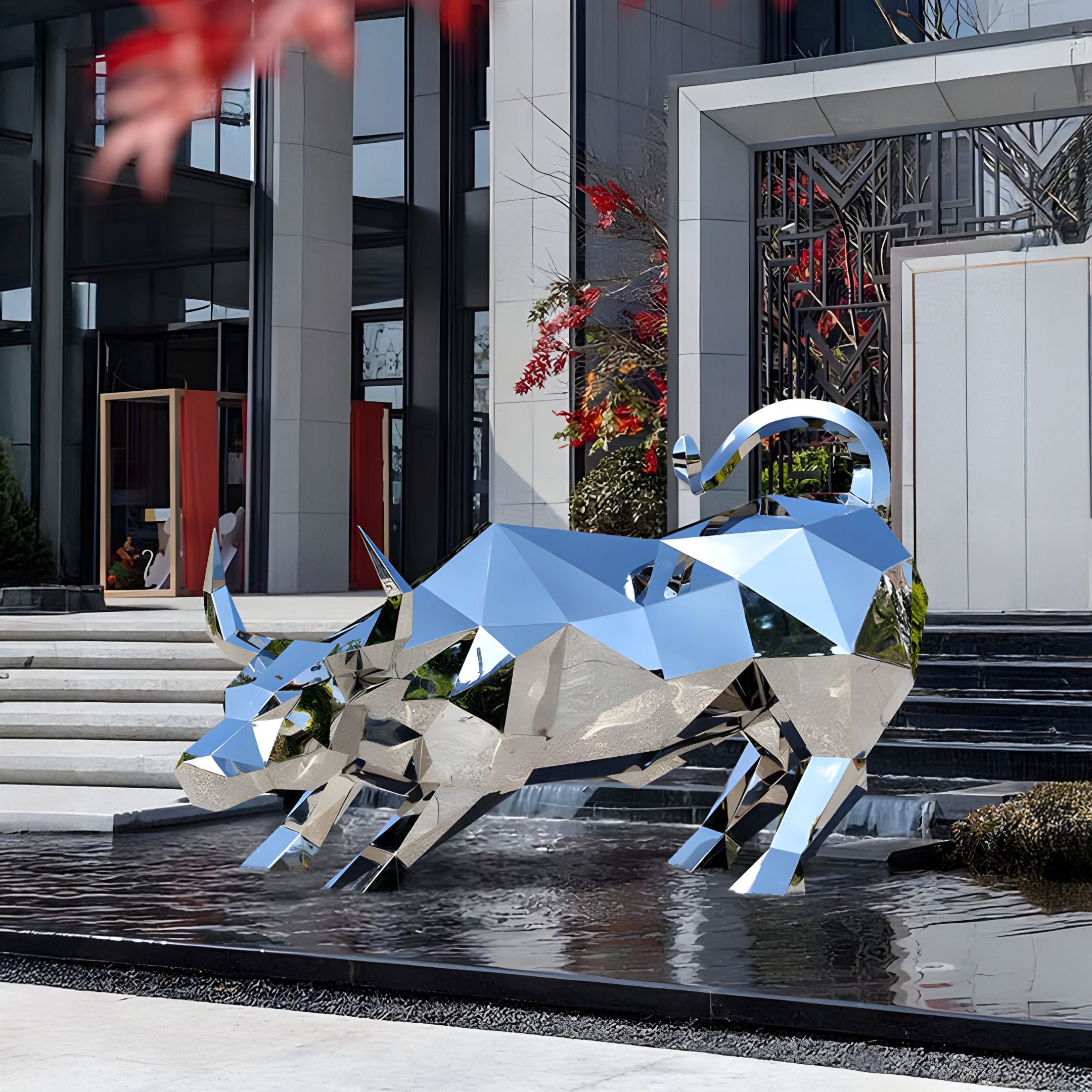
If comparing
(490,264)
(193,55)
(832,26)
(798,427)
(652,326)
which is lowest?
(798,427)

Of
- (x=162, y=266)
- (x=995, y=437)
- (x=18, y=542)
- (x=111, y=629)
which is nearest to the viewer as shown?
(x=995, y=437)

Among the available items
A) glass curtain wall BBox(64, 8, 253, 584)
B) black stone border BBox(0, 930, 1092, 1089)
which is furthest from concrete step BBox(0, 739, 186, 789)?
glass curtain wall BBox(64, 8, 253, 584)

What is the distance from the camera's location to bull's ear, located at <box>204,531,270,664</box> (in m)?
5.43

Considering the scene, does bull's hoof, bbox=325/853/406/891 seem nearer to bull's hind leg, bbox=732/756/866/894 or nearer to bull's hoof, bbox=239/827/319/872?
bull's hoof, bbox=239/827/319/872

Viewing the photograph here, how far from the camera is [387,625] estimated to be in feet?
17.8

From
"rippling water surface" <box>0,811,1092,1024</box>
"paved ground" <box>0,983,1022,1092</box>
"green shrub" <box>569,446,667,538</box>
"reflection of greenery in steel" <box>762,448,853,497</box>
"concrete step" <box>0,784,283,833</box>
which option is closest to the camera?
"paved ground" <box>0,983,1022,1092</box>

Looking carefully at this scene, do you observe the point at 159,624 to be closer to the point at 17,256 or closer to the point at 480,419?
the point at 17,256

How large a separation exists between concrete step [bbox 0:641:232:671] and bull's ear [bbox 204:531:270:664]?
5.39m

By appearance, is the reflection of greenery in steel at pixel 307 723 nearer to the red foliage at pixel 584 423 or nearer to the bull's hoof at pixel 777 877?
the bull's hoof at pixel 777 877

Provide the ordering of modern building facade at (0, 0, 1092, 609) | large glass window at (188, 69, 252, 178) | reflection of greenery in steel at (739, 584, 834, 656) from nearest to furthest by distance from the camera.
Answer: reflection of greenery in steel at (739, 584, 834, 656)
modern building facade at (0, 0, 1092, 609)
large glass window at (188, 69, 252, 178)

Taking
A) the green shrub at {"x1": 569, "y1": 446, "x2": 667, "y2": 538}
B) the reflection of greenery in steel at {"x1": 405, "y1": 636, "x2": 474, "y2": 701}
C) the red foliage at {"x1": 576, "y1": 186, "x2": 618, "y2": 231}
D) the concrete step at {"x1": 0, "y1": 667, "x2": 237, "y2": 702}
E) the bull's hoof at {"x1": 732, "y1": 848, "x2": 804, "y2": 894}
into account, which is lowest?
the bull's hoof at {"x1": 732, "y1": 848, "x2": 804, "y2": 894}

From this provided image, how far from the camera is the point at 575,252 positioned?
57.2 ft

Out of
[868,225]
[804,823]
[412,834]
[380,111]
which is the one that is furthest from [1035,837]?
[380,111]

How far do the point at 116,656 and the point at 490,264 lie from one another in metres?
8.54
